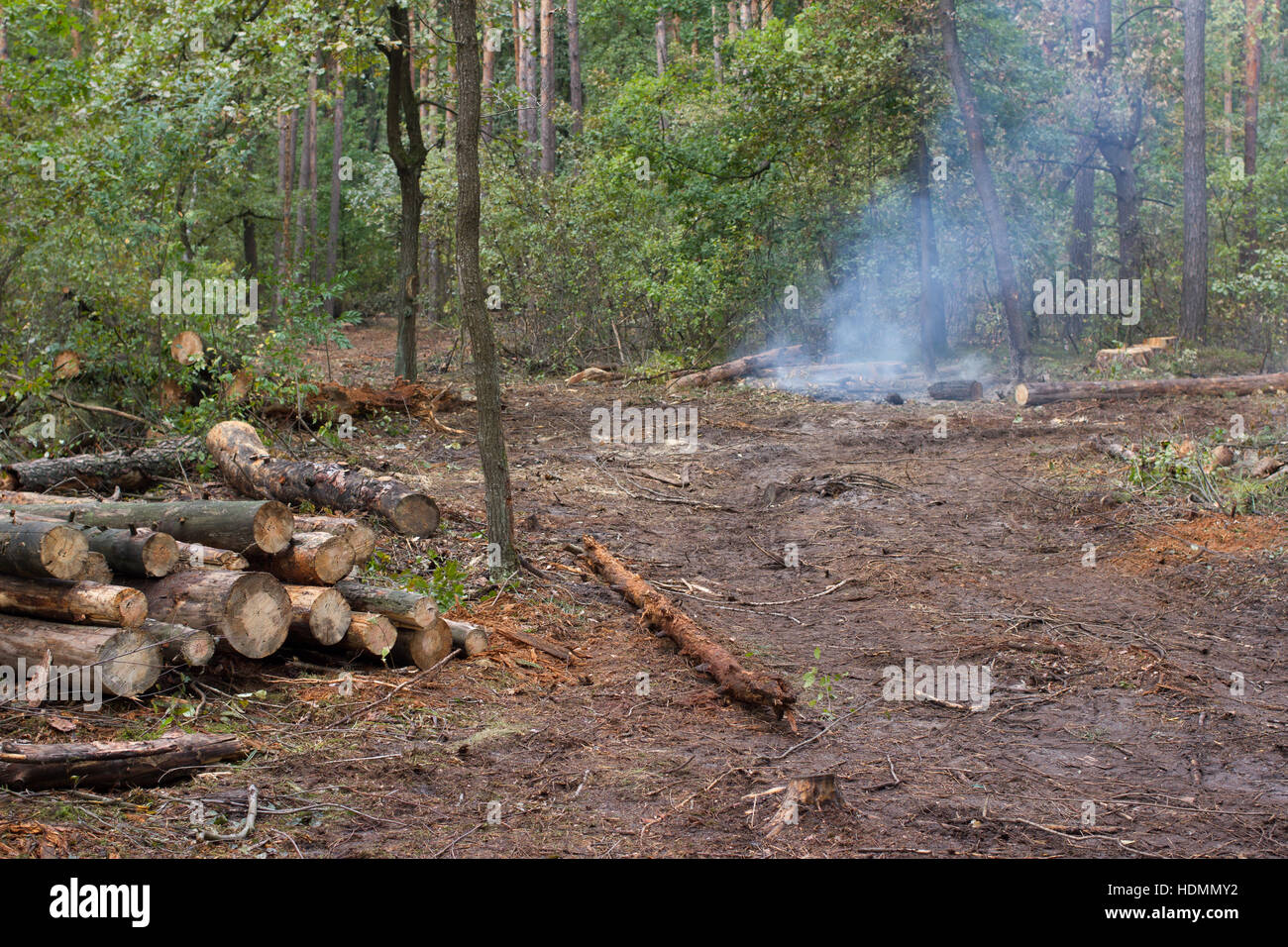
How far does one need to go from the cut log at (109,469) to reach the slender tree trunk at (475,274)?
3.53m

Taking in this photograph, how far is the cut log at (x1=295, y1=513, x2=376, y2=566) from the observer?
6137mm

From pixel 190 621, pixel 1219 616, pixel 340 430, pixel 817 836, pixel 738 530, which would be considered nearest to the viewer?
pixel 817 836

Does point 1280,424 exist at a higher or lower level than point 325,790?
higher

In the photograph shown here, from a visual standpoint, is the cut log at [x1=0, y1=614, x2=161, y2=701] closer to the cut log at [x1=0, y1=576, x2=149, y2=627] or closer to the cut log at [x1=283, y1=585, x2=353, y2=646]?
the cut log at [x1=0, y1=576, x2=149, y2=627]

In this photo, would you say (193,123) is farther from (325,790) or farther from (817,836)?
(817,836)

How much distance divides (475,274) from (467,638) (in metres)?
2.50

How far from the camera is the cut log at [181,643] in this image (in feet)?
16.0

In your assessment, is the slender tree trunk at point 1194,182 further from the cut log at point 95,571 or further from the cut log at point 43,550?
the cut log at point 43,550

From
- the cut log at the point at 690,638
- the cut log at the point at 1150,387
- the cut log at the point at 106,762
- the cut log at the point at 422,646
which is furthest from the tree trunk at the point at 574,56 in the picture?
the cut log at the point at 106,762

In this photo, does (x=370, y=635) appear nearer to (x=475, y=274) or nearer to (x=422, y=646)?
(x=422, y=646)

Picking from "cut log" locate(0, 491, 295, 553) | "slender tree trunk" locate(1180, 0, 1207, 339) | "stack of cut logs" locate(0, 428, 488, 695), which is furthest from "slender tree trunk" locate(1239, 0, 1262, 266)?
"cut log" locate(0, 491, 295, 553)

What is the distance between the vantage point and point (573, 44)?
87.6 feet

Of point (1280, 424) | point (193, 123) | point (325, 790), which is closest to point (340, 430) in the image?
point (193, 123)

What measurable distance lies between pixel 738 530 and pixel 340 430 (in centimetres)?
541
